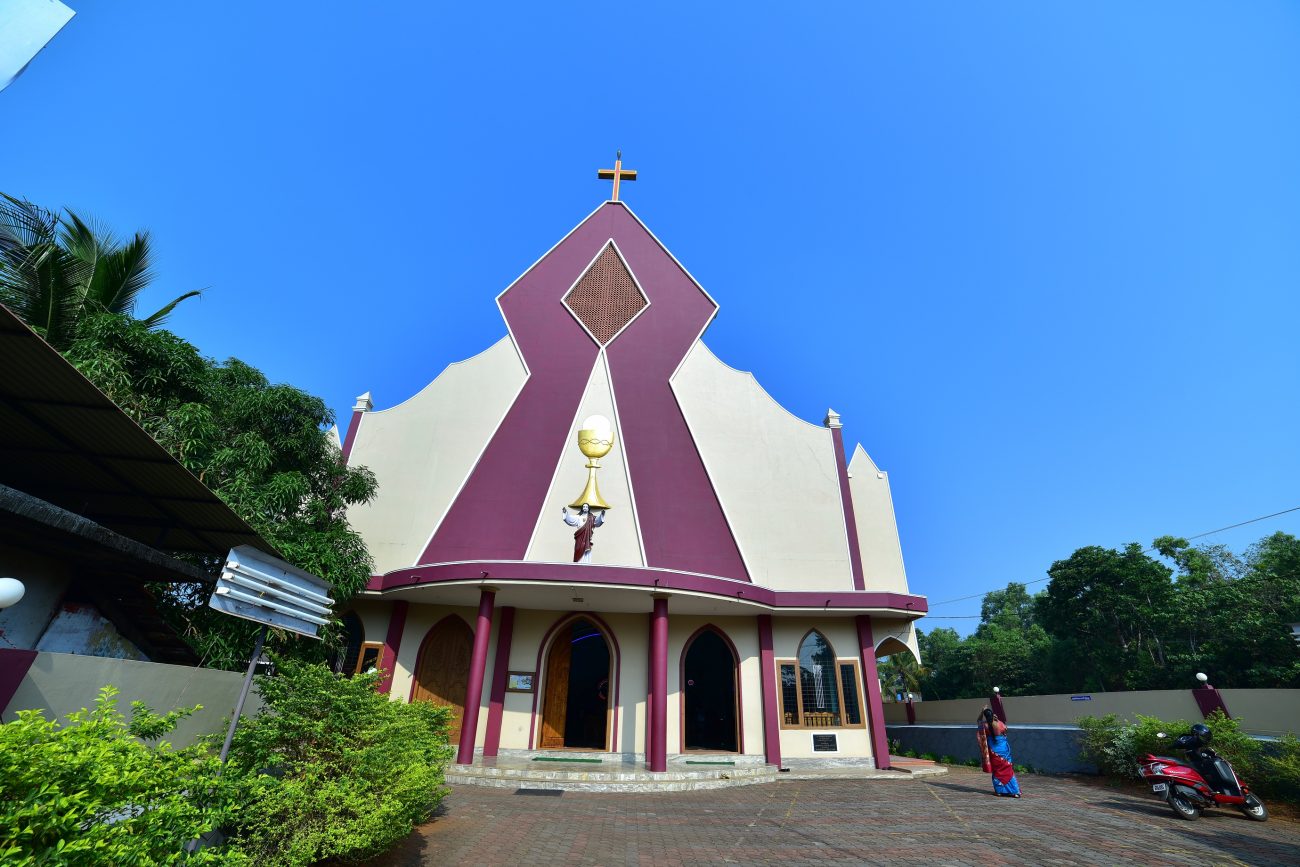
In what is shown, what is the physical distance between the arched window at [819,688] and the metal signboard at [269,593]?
10.9 m

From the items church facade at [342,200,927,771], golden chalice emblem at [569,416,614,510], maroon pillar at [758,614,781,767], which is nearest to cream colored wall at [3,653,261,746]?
church facade at [342,200,927,771]

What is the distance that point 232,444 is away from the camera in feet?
31.1

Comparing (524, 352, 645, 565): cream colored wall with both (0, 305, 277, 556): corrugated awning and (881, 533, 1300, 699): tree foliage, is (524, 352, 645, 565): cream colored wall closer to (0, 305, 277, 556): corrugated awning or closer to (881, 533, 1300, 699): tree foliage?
(0, 305, 277, 556): corrugated awning

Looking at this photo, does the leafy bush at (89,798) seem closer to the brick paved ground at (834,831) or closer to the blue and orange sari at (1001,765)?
the brick paved ground at (834,831)

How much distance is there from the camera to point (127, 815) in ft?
9.53

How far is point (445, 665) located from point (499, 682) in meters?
1.44

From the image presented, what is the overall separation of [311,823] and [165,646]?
6.01 m

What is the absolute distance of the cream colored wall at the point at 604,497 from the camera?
12547mm

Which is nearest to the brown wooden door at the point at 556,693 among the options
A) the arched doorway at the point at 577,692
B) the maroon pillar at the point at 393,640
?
the arched doorway at the point at 577,692

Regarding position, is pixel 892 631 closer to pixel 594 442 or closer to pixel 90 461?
pixel 594 442

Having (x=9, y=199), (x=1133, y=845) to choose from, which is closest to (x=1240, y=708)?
(x=1133, y=845)

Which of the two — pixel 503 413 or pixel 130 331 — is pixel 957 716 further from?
pixel 130 331

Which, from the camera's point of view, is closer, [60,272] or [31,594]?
[31,594]

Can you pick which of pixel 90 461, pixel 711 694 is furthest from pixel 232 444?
pixel 711 694
